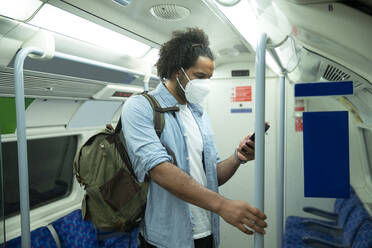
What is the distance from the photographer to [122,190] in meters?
1.57

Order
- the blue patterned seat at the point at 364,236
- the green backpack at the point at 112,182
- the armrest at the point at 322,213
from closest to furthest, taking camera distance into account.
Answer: the green backpack at the point at 112,182 → the blue patterned seat at the point at 364,236 → the armrest at the point at 322,213

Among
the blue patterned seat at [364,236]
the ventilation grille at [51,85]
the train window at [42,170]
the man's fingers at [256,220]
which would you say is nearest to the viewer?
the man's fingers at [256,220]

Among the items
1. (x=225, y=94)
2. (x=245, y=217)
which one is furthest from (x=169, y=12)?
(x=225, y=94)

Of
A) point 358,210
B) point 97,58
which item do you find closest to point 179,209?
point 97,58

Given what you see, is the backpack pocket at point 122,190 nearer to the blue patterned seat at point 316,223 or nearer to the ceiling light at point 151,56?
the ceiling light at point 151,56

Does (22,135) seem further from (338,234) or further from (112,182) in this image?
(338,234)

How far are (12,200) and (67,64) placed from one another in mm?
1564

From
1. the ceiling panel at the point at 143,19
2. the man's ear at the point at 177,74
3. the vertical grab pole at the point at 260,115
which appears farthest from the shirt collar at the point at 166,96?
the ceiling panel at the point at 143,19

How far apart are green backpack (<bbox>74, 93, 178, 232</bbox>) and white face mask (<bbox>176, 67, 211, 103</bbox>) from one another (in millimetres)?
183

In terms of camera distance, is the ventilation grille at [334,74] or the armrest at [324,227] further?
the armrest at [324,227]

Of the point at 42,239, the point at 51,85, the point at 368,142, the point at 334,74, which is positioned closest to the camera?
the point at 334,74

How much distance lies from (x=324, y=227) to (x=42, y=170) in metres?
3.59

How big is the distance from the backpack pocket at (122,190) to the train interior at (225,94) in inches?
30.6

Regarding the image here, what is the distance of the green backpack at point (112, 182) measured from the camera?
1.54 meters
